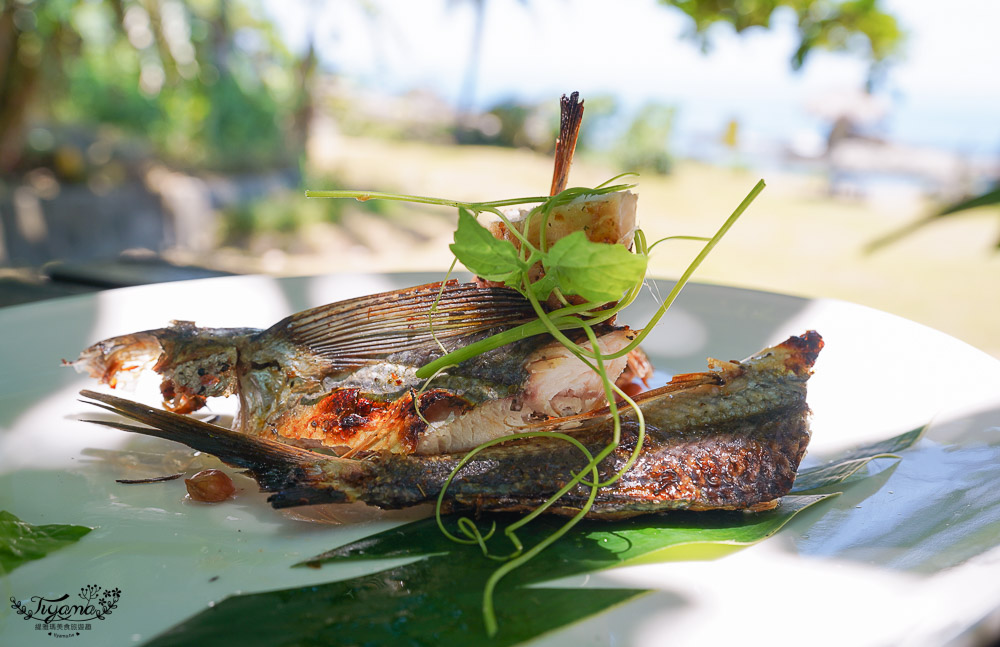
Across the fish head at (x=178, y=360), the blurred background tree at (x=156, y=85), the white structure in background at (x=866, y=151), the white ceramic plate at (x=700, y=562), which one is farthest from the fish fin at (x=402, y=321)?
the white structure in background at (x=866, y=151)

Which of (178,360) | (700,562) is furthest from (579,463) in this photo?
(178,360)

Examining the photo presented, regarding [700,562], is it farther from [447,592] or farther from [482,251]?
[482,251]

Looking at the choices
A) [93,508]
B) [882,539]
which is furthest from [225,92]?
[882,539]

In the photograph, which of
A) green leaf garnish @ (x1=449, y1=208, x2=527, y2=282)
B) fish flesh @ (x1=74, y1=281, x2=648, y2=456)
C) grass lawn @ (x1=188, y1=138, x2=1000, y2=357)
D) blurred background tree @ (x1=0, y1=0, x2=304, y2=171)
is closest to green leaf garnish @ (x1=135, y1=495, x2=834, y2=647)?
fish flesh @ (x1=74, y1=281, x2=648, y2=456)

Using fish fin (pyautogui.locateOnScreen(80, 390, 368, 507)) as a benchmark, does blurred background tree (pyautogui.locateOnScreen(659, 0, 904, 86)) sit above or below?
above

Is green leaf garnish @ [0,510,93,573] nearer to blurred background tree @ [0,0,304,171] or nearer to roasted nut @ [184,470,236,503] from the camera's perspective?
roasted nut @ [184,470,236,503]

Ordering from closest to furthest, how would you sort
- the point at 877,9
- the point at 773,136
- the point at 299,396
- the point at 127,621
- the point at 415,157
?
the point at 127,621
the point at 299,396
the point at 877,9
the point at 415,157
the point at 773,136

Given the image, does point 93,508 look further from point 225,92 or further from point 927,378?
point 225,92
